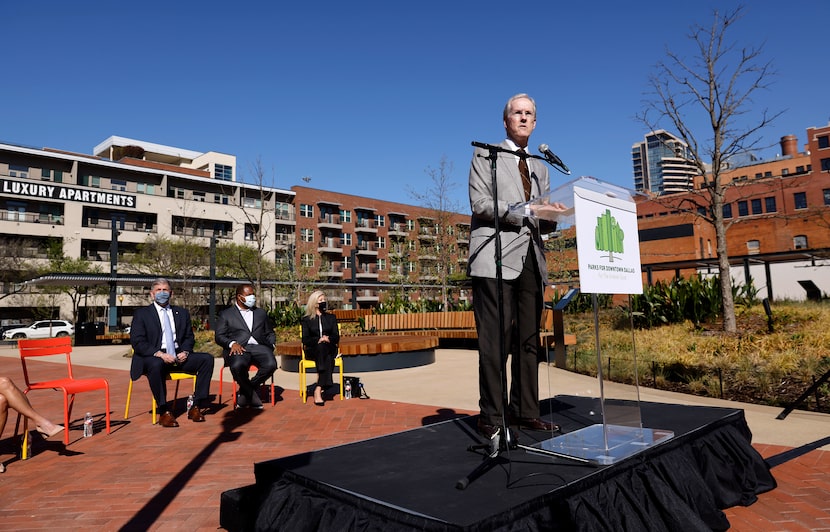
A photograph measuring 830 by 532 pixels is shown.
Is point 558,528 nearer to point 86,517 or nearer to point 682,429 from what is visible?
point 682,429

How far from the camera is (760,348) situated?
7.67m

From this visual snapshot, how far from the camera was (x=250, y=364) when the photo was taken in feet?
20.3

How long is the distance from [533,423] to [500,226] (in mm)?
1271

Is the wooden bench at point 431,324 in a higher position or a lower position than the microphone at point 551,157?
lower

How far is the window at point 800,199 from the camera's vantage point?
5044cm

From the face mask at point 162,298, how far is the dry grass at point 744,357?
4.61 m

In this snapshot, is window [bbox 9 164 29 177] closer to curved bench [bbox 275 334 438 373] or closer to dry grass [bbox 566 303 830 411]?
curved bench [bbox 275 334 438 373]

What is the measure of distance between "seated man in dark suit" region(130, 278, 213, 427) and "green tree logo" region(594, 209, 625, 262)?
4.71 m

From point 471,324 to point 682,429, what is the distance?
10.6 metres

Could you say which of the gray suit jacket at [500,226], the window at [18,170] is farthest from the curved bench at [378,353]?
the window at [18,170]

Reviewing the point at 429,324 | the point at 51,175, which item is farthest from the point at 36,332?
the point at 429,324

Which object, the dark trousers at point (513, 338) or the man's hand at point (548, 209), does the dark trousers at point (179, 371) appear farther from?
the man's hand at point (548, 209)

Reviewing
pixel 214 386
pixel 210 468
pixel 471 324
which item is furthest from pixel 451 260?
pixel 210 468

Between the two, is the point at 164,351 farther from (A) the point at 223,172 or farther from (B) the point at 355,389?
(A) the point at 223,172
